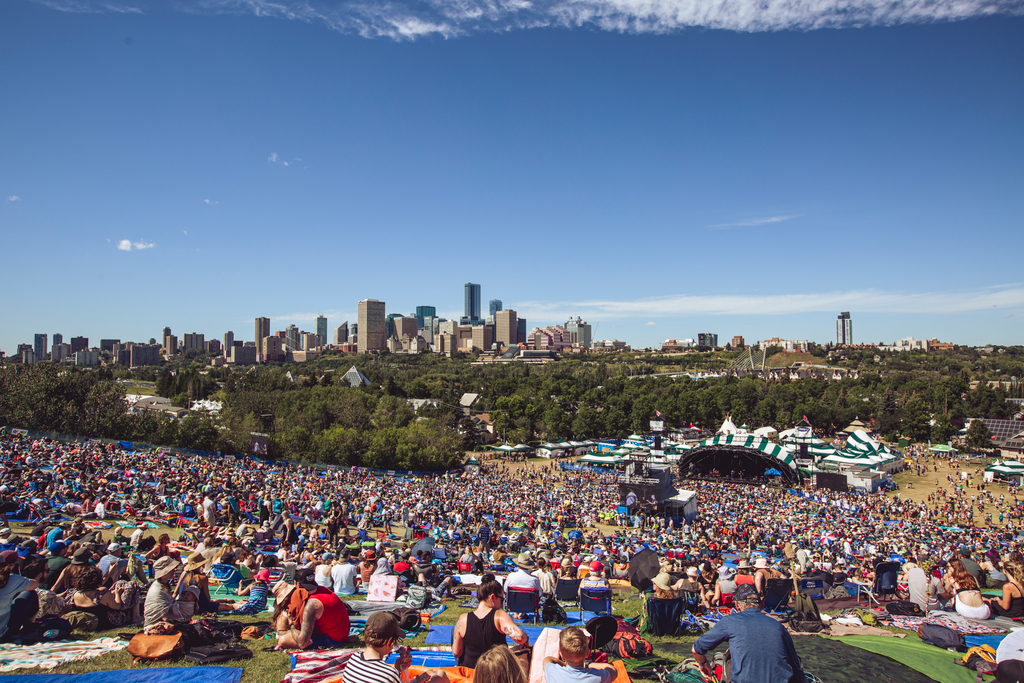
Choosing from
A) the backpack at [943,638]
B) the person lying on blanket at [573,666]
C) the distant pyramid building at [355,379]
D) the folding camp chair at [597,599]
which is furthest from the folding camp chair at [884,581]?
the distant pyramid building at [355,379]

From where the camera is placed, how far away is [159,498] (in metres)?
16.9

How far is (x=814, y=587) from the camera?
26.2 ft

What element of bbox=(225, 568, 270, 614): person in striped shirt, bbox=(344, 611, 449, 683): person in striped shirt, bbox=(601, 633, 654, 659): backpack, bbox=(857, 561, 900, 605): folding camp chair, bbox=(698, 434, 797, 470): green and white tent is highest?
bbox=(344, 611, 449, 683): person in striped shirt

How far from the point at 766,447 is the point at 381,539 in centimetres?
3034

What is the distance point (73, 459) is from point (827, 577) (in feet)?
81.4

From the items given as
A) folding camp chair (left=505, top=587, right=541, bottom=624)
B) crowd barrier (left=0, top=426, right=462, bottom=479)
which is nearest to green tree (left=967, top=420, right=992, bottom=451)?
crowd barrier (left=0, top=426, right=462, bottom=479)

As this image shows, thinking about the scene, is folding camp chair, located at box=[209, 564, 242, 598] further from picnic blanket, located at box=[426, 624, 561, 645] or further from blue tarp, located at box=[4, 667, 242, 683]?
picnic blanket, located at box=[426, 624, 561, 645]

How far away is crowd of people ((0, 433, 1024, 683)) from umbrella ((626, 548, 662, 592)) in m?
0.21

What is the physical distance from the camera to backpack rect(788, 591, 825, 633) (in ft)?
20.4

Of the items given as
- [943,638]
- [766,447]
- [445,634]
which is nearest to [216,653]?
[445,634]

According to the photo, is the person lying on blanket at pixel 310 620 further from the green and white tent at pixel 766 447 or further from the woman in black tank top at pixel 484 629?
the green and white tent at pixel 766 447

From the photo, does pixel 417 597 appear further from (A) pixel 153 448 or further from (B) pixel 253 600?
(A) pixel 153 448

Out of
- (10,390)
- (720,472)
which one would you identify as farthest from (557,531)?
(10,390)

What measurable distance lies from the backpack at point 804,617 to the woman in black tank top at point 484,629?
12.1 feet
